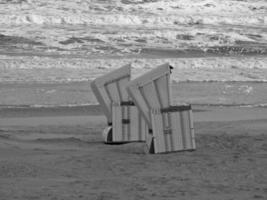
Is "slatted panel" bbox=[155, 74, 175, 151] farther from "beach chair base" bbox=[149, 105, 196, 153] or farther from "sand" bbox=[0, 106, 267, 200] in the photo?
"sand" bbox=[0, 106, 267, 200]

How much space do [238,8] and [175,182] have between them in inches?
1246

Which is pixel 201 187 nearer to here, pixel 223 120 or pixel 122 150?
pixel 122 150

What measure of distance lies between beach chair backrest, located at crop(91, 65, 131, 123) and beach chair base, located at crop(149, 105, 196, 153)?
884mm

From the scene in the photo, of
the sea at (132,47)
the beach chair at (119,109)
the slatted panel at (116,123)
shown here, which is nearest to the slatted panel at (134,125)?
the beach chair at (119,109)

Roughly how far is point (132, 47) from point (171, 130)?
1858 centimetres

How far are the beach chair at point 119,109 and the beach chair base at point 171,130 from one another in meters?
0.64

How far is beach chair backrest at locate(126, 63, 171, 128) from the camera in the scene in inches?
277

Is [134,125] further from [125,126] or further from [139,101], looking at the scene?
[139,101]

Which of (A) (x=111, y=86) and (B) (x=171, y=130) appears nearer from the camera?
(B) (x=171, y=130)

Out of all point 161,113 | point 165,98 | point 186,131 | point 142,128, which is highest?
point 165,98

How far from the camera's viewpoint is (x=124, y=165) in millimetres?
6617

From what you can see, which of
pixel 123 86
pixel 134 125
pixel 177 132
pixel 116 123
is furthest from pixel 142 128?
pixel 177 132

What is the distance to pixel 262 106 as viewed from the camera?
1188cm

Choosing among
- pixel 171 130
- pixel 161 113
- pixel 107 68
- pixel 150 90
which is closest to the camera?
pixel 150 90
